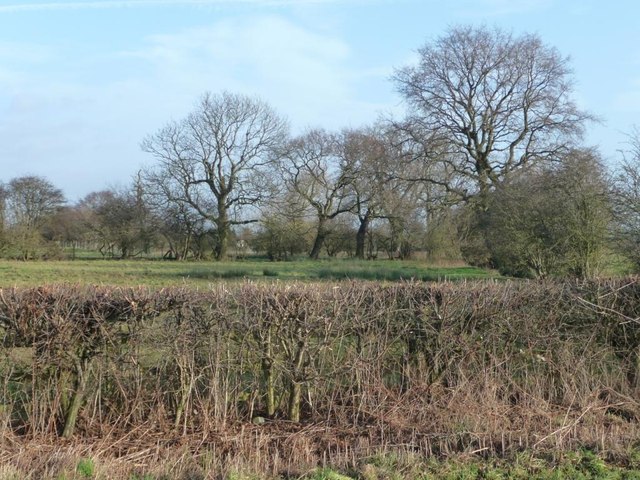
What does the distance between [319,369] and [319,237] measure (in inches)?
1773

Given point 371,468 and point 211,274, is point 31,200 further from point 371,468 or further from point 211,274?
point 371,468

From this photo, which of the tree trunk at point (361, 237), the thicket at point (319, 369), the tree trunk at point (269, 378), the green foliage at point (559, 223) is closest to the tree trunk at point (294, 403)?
the thicket at point (319, 369)

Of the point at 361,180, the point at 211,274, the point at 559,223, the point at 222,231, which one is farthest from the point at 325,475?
the point at 222,231

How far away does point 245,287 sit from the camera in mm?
6352

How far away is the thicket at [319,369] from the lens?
18.3 ft

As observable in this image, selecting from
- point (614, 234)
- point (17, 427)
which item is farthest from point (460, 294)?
point (614, 234)

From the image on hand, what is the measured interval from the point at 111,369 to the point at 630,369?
562cm

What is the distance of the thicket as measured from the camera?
5.58 meters

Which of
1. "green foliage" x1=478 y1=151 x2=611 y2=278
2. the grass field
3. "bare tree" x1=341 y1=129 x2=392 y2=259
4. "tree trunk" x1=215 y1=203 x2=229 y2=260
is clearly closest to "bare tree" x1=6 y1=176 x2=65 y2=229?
"tree trunk" x1=215 y1=203 x2=229 y2=260

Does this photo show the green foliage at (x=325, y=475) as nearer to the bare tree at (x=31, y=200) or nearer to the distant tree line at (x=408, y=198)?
the distant tree line at (x=408, y=198)

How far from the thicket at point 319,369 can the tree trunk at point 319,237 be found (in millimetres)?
44198

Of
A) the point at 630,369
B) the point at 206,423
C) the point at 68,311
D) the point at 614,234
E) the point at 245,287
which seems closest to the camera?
the point at 68,311

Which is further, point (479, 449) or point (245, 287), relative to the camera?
point (245, 287)

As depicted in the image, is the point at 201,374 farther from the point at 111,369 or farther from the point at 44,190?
the point at 44,190
